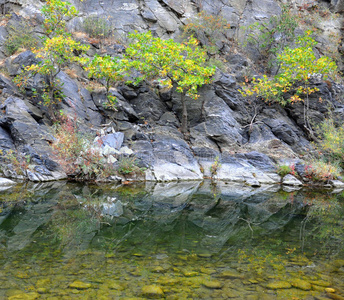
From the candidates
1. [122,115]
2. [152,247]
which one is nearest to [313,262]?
[152,247]

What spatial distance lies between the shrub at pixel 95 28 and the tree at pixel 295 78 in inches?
432

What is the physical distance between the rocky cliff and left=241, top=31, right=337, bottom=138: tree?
0.72 m

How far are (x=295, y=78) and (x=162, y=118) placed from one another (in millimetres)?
8495

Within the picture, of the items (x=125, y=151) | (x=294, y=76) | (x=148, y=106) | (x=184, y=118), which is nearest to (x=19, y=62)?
(x=148, y=106)

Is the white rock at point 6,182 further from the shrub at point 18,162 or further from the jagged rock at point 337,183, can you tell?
the jagged rock at point 337,183

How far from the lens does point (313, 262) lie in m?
4.40

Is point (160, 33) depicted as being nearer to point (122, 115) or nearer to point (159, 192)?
point (122, 115)

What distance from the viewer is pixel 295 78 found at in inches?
645

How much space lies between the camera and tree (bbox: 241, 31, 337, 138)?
15758mm

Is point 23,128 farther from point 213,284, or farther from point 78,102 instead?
point 213,284

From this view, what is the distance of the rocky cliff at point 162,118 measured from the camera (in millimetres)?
12258

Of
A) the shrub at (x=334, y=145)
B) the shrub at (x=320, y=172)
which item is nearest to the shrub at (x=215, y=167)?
the shrub at (x=320, y=172)

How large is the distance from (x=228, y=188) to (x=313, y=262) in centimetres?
710

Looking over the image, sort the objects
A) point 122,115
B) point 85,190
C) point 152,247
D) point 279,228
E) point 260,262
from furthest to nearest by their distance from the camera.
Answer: point 122,115 → point 85,190 → point 279,228 → point 152,247 → point 260,262
